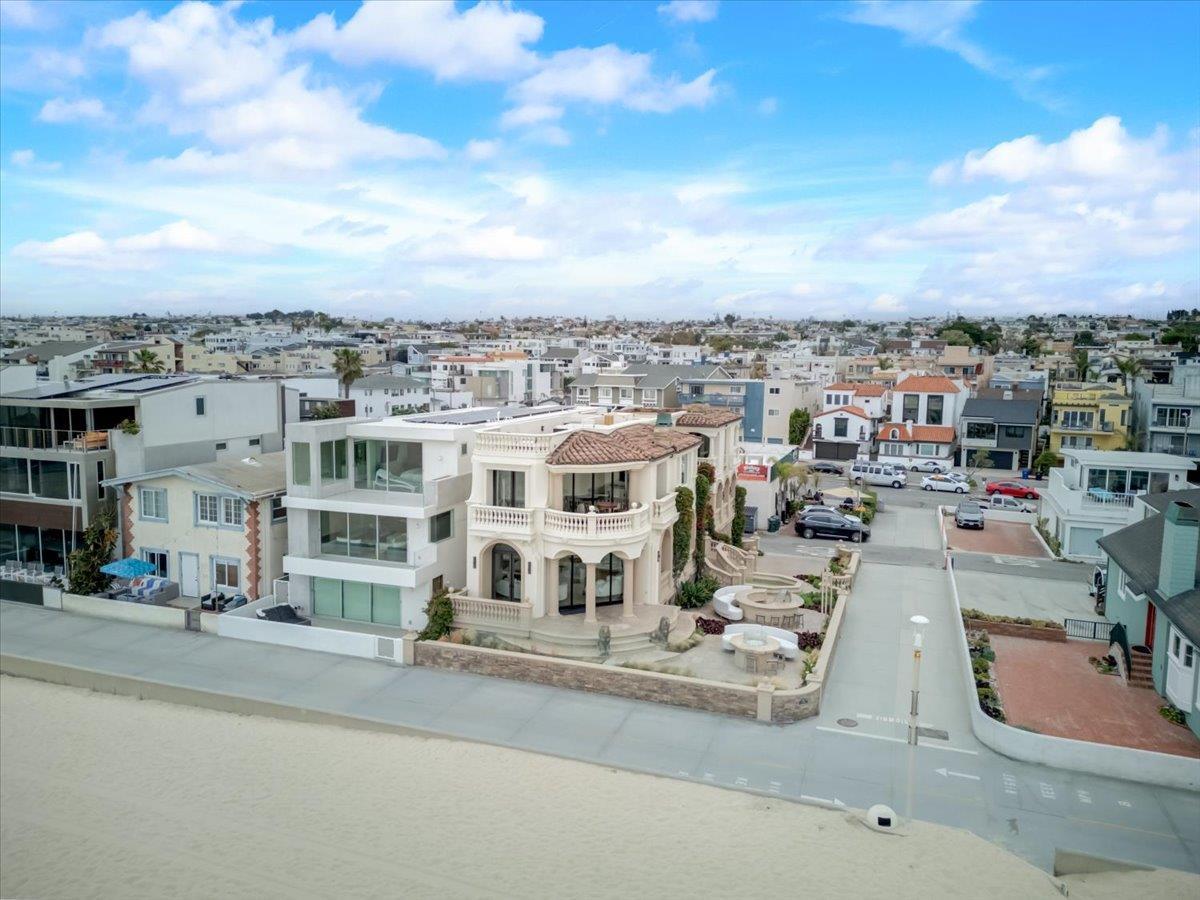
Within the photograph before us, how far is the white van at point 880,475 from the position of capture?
170 feet

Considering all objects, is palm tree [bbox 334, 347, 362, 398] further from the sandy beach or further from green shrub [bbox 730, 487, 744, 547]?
the sandy beach

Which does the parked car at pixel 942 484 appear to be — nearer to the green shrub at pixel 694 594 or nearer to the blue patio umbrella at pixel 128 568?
the green shrub at pixel 694 594

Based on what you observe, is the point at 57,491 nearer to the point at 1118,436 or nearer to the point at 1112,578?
the point at 1112,578

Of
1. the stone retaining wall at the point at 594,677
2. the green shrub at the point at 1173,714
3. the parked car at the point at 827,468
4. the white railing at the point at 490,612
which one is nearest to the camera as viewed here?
the green shrub at the point at 1173,714

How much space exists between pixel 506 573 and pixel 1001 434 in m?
47.6

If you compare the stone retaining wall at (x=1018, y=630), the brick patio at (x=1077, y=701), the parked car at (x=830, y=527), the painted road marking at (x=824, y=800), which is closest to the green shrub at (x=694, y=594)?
the stone retaining wall at (x=1018, y=630)

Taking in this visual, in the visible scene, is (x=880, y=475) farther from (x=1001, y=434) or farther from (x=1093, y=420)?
(x=1093, y=420)

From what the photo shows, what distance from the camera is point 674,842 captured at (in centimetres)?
1385

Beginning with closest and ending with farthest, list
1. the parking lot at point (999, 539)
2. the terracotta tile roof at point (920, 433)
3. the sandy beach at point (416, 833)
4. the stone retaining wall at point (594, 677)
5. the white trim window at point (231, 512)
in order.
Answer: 1. the sandy beach at point (416, 833)
2. the stone retaining wall at point (594, 677)
3. the white trim window at point (231, 512)
4. the parking lot at point (999, 539)
5. the terracotta tile roof at point (920, 433)

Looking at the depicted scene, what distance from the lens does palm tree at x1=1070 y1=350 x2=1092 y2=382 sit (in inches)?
3402

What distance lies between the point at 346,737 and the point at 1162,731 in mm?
16913

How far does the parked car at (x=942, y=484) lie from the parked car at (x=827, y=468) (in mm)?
5682

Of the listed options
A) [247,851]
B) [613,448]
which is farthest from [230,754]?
[613,448]

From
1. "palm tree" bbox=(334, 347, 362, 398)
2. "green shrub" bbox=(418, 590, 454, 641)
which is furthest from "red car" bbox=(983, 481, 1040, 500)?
"palm tree" bbox=(334, 347, 362, 398)
